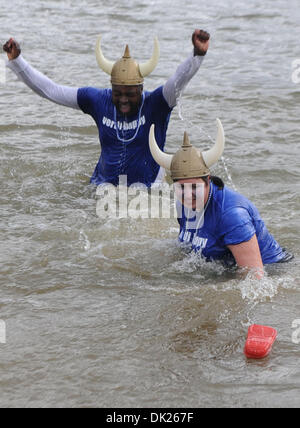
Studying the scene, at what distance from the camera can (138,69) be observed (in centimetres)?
723

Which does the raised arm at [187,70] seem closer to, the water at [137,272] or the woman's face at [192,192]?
the water at [137,272]

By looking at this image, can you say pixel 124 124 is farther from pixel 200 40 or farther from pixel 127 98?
pixel 200 40

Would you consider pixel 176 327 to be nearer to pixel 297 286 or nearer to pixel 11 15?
pixel 297 286

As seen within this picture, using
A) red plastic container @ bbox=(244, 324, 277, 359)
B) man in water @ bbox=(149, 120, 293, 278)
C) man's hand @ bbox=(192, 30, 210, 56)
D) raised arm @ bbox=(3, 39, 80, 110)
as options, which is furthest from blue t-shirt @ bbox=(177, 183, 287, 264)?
raised arm @ bbox=(3, 39, 80, 110)

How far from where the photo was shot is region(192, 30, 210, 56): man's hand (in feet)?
22.0

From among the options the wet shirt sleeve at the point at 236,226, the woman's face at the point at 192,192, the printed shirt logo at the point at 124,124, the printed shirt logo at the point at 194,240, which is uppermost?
the printed shirt logo at the point at 124,124

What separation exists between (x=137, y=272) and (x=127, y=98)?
1822 mm

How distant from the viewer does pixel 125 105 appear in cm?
734

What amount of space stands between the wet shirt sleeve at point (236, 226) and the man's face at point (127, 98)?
225cm

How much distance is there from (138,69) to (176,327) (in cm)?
279

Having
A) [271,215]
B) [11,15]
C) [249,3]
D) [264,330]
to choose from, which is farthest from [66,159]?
[249,3]

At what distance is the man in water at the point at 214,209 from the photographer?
5.35 m

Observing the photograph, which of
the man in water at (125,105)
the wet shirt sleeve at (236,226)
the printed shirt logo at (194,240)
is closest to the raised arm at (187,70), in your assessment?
the man in water at (125,105)

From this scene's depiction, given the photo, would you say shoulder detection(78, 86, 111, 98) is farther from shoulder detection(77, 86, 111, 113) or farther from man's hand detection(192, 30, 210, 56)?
man's hand detection(192, 30, 210, 56)
